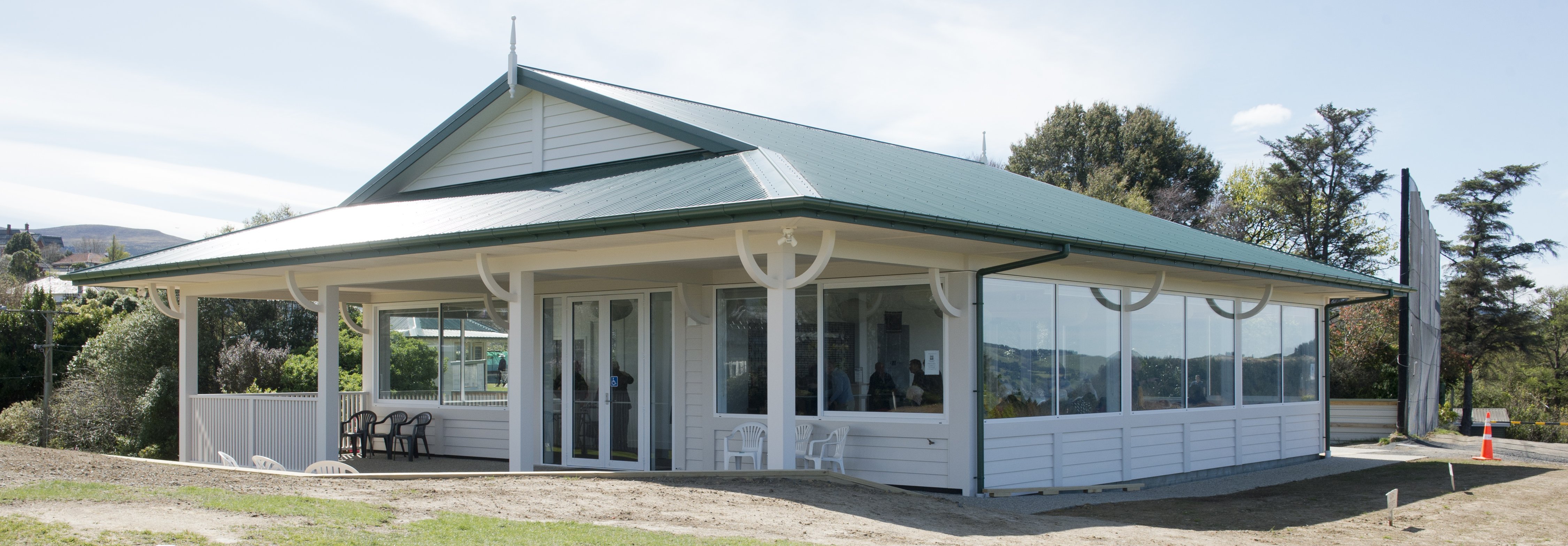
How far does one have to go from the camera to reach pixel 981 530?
7.71m

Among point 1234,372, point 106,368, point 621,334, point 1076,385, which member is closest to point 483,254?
point 621,334

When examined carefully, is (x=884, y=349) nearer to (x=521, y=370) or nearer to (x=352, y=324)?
(x=521, y=370)

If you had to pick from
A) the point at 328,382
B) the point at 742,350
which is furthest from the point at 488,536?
the point at 328,382

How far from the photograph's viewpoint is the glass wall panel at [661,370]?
12406mm

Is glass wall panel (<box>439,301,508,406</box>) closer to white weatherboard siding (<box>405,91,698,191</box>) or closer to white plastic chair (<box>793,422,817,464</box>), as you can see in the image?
white weatherboard siding (<box>405,91,698,191</box>)

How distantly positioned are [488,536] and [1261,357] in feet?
37.6

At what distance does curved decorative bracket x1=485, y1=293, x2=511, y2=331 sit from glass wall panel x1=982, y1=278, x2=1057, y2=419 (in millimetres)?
6618

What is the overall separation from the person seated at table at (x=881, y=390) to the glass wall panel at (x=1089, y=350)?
193cm

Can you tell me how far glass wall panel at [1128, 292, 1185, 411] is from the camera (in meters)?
12.3

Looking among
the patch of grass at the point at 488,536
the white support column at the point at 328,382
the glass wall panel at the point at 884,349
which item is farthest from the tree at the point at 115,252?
the patch of grass at the point at 488,536

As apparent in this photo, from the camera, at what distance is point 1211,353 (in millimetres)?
13547

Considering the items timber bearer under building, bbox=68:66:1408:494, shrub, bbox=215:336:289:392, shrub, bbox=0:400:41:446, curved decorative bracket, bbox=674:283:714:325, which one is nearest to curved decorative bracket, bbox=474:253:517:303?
timber bearer under building, bbox=68:66:1408:494

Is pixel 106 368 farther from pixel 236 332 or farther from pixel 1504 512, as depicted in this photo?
pixel 1504 512

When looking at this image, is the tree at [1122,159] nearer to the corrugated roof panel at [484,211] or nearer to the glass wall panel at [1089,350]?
the glass wall panel at [1089,350]
